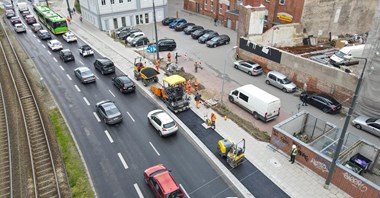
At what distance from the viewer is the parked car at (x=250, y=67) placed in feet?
111

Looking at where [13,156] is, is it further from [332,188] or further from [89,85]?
[332,188]

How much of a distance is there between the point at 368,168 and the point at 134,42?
3484 centimetres

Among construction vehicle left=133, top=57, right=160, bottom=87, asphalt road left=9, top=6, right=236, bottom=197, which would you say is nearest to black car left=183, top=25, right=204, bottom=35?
construction vehicle left=133, top=57, right=160, bottom=87

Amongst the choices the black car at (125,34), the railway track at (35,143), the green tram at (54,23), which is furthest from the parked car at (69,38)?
the railway track at (35,143)

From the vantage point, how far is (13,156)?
2042 cm

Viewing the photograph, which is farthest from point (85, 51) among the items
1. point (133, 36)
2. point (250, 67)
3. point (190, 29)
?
point (250, 67)

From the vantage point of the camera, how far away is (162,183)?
53.3 feet

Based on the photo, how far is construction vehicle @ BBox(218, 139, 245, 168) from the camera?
19.2m

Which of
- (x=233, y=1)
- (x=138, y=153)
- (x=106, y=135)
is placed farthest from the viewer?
(x=233, y=1)

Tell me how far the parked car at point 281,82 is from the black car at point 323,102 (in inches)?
83.4

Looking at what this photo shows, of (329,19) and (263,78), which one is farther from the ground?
(329,19)

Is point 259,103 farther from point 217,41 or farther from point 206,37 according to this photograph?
point 206,37

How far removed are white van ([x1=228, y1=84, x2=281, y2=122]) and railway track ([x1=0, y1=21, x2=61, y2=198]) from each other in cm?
1682

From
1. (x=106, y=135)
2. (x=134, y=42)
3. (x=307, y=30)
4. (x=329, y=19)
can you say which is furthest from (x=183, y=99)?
(x=329, y=19)
